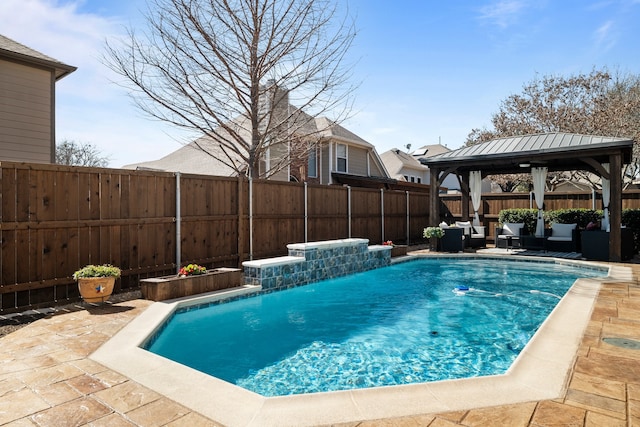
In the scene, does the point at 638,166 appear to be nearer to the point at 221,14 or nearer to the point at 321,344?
the point at 221,14

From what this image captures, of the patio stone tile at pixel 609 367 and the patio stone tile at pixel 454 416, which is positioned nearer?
the patio stone tile at pixel 454 416

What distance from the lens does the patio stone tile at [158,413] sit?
2.42m

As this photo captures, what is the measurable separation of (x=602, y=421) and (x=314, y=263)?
632 cm

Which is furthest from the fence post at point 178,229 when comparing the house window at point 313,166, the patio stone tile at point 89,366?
the house window at point 313,166

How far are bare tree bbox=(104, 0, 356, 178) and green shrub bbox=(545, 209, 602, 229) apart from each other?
26.7 feet

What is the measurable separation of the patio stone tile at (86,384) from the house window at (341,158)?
16329 millimetres

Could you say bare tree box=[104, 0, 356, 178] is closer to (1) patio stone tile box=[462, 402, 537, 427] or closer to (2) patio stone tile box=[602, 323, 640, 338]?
(2) patio stone tile box=[602, 323, 640, 338]

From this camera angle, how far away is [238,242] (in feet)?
27.6

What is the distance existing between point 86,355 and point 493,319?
16.6 ft

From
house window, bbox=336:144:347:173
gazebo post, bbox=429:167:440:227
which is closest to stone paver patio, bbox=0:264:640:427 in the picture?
gazebo post, bbox=429:167:440:227

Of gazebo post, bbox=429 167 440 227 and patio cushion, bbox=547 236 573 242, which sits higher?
gazebo post, bbox=429 167 440 227

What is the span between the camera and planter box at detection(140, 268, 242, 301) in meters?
5.86

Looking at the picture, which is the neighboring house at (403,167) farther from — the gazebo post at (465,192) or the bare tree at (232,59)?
the bare tree at (232,59)

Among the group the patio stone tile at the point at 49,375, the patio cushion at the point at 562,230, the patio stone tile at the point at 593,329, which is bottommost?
the patio stone tile at the point at 49,375
